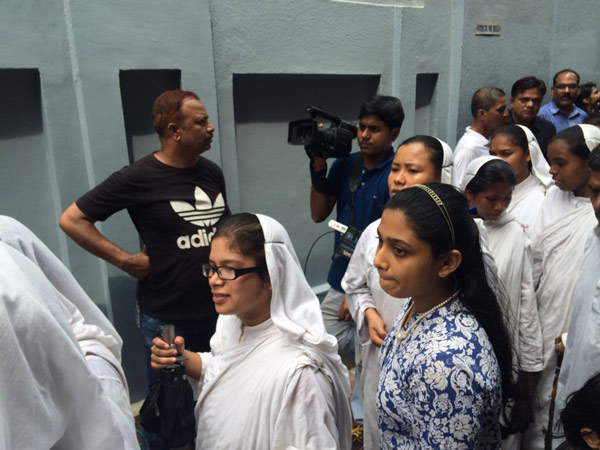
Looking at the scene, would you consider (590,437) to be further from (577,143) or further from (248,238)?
(577,143)

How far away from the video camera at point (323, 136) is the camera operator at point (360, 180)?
0.07 meters

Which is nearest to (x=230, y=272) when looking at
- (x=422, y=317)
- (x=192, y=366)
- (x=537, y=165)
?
(x=192, y=366)

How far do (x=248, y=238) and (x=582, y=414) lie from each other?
1.15 meters

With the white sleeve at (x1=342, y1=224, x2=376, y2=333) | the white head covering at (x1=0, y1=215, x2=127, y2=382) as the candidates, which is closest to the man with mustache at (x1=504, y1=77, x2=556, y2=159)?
the white sleeve at (x1=342, y1=224, x2=376, y2=333)

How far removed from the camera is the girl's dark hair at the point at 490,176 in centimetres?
250

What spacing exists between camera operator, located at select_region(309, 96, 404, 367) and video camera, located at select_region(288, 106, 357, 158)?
0.07 metres

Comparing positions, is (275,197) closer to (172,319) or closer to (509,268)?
(172,319)

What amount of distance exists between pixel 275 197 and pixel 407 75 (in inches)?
70.5

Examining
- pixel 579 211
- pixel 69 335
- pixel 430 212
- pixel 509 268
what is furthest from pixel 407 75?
pixel 69 335

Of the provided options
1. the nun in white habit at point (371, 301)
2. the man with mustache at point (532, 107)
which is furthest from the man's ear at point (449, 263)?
the man with mustache at point (532, 107)

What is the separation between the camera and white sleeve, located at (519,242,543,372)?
2.49m

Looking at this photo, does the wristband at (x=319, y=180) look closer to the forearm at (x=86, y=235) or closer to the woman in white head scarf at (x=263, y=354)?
the forearm at (x=86, y=235)

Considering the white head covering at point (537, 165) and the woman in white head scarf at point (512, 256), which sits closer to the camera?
the woman in white head scarf at point (512, 256)

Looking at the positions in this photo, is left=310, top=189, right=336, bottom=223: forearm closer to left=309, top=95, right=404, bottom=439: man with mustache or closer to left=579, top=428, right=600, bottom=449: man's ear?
left=309, top=95, right=404, bottom=439: man with mustache
